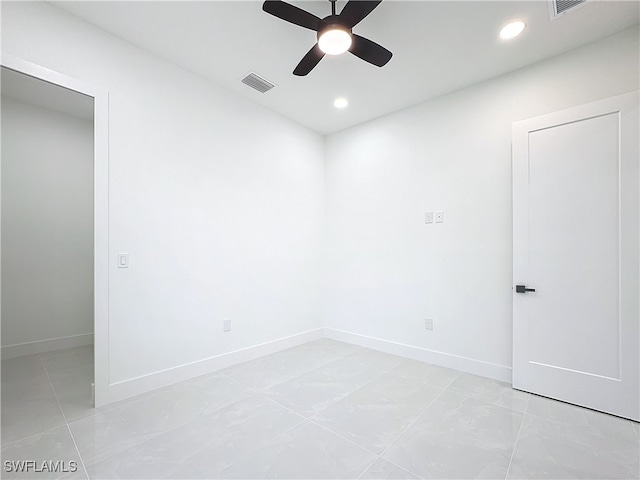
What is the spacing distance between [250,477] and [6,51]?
3048 millimetres

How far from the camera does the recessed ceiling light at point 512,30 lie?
224cm

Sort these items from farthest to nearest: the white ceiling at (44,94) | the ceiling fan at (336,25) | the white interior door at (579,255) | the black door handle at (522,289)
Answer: the black door handle at (522,289) → the white interior door at (579,255) → the white ceiling at (44,94) → the ceiling fan at (336,25)

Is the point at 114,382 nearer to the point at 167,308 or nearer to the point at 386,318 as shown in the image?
the point at 167,308

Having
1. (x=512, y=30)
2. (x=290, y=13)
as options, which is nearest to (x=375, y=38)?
(x=290, y=13)

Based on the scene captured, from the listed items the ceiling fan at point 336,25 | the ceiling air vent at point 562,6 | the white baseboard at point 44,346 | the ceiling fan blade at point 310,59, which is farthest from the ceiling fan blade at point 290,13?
the white baseboard at point 44,346

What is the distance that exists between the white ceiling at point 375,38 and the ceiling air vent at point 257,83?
3.0 inches

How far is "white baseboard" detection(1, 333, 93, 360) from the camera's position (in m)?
2.63

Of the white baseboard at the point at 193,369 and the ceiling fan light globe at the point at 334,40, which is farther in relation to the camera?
the white baseboard at the point at 193,369

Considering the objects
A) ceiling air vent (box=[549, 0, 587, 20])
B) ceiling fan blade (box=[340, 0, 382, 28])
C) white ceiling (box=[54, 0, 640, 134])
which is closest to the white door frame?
white ceiling (box=[54, 0, 640, 134])

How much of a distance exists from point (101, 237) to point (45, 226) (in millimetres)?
668

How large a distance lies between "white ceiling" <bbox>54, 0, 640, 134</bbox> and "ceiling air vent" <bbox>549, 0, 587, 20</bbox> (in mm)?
42

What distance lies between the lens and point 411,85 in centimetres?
310

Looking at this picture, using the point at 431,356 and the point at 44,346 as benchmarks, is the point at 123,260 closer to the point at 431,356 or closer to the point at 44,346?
the point at 44,346

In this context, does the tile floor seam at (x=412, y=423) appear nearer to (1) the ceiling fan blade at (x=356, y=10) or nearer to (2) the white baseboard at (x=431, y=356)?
(2) the white baseboard at (x=431, y=356)
